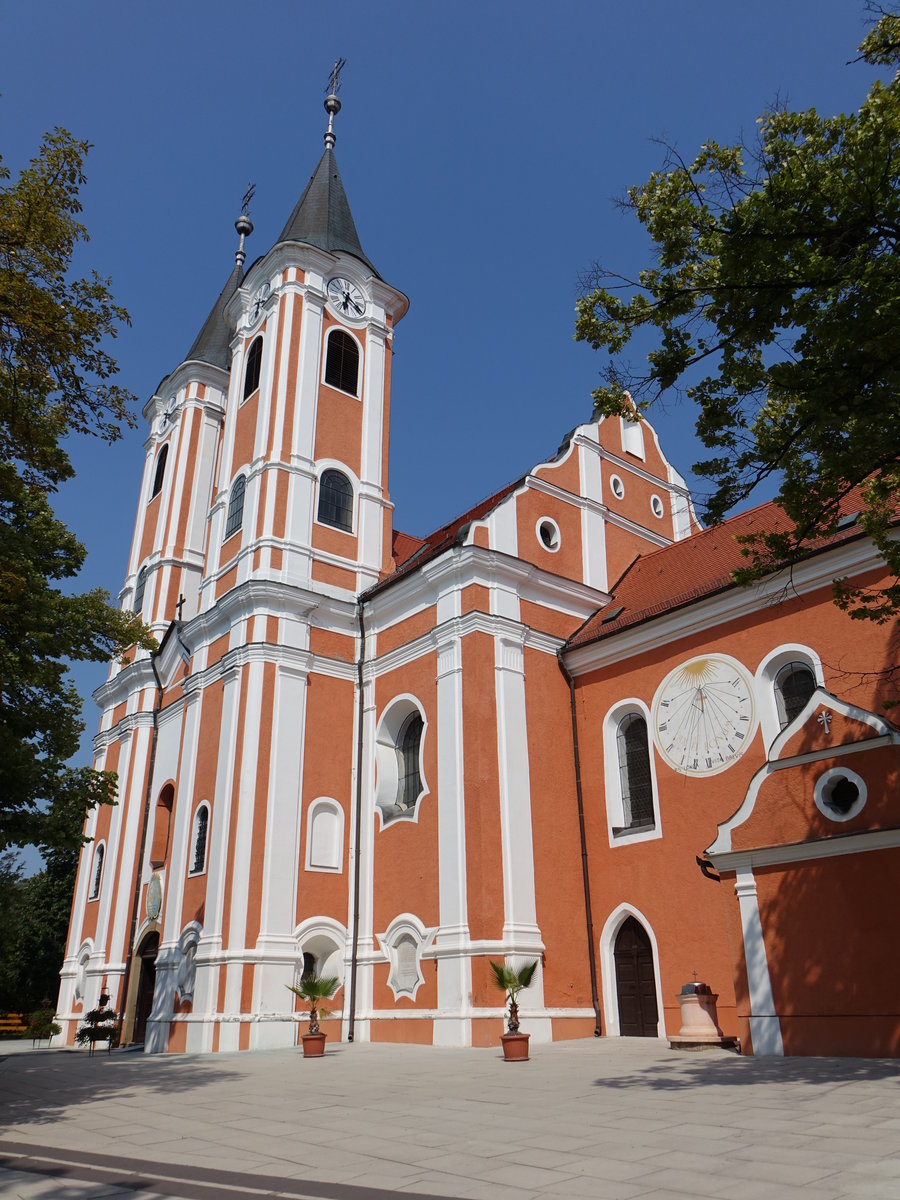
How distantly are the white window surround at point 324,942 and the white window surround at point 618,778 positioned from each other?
5.90m

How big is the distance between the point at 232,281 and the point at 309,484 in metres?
16.0

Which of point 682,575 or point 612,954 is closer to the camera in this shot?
point 612,954

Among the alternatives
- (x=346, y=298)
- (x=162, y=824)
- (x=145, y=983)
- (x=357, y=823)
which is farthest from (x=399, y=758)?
(x=346, y=298)

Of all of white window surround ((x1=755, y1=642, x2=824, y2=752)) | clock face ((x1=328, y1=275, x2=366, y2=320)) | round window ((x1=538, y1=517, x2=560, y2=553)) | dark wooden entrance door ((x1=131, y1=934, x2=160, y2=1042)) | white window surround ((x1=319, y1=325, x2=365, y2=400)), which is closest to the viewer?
white window surround ((x1=755, y1=642, x2=824, y2=752))

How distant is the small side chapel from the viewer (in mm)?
12023

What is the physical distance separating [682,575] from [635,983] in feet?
25.9

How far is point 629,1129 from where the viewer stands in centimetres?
679

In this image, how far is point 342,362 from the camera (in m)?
24.6

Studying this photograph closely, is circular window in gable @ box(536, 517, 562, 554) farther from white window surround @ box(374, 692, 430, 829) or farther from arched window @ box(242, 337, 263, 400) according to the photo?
arched window @ box(242, 337, 263, 400)

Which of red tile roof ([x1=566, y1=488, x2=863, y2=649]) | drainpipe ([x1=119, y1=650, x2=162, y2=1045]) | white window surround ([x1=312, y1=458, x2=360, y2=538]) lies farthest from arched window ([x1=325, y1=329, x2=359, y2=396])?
red tile roof ([x1=566, y1=488, x2=863, y2=649])

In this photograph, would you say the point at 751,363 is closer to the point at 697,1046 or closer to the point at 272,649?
the point at 697,1046

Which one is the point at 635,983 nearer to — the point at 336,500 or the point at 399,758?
the point at 399,758

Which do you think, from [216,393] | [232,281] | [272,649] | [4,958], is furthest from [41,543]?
[4,958]

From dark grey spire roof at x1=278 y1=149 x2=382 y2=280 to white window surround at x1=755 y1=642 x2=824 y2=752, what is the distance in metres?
16.6
